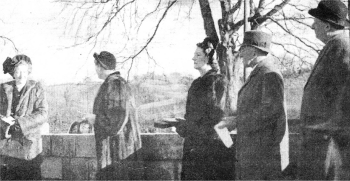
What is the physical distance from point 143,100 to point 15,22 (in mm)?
1712

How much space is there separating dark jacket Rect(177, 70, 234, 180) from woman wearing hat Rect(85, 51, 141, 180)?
52 cm

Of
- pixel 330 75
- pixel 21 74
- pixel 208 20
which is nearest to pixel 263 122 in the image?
pixel 330 75

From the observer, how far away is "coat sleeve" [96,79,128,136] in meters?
5.17

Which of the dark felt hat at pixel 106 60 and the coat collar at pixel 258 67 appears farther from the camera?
the dark felt hat at pixel 106 60

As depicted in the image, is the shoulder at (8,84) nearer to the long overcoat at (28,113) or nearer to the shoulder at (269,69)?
the long overcoat at (28,113)

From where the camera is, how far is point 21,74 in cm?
571

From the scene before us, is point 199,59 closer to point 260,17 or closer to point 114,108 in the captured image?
point 260,17

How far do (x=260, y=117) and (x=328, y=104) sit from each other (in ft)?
1.77

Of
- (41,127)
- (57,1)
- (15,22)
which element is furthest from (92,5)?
(41,127)

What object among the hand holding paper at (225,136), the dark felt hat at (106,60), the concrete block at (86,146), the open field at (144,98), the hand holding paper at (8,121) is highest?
the dark felt hat at (106,60)

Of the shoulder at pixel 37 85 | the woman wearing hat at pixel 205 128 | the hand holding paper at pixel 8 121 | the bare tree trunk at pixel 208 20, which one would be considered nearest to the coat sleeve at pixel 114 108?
the woman wearing hat at pixel 205 128

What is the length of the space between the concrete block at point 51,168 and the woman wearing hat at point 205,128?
4.53ft

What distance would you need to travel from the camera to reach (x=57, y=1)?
573 cm

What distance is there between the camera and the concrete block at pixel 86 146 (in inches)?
212
